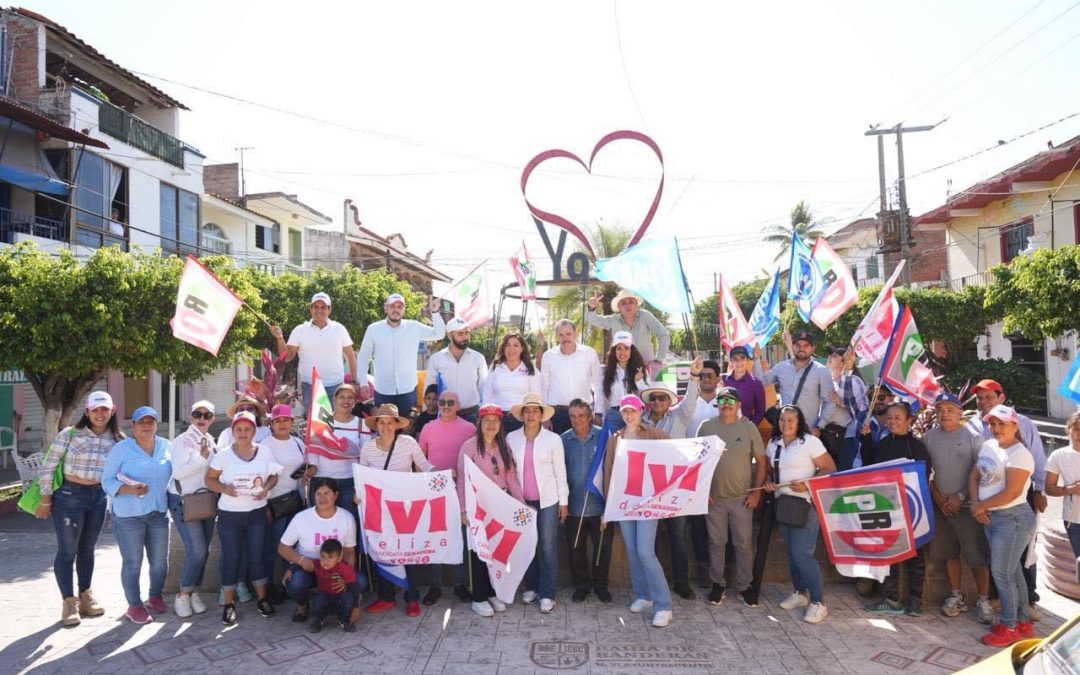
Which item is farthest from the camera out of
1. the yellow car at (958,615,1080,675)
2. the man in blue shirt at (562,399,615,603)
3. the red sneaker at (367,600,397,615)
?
the man in blue shirt at (562,399,615,603)

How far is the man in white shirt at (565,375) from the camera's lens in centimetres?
687

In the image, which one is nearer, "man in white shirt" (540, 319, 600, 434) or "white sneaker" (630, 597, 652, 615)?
"white sneaker" (630, 597, 652, 615)

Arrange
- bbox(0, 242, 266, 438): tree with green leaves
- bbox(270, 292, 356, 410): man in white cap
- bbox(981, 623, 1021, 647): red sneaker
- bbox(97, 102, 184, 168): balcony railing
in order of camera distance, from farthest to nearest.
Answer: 1. bbox(97, 102, 184, 168): balcony railing
2. bbox(0, 242, 266, 438): tree with green leaves
3. bbox(270, 292, 356, 410): man in white cap
4. bbox(981, 623, 1021, 647): red sneaker

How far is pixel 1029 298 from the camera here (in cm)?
1423

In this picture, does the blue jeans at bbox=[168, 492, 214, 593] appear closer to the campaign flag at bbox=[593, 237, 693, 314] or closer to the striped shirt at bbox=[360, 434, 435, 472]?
the striped shirt at bbox=[360, 434, 435, 472]

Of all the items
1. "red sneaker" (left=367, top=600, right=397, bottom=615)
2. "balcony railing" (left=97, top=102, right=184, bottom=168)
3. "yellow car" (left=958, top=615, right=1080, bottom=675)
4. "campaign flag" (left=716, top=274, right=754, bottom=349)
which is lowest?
"red sneaker" (left=367, top=600, right=397, bottom=615)

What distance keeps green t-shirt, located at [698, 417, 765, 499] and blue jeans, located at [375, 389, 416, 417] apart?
318cm

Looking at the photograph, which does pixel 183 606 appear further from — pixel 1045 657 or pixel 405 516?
pixel 1045 657

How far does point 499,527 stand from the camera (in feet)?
19.4

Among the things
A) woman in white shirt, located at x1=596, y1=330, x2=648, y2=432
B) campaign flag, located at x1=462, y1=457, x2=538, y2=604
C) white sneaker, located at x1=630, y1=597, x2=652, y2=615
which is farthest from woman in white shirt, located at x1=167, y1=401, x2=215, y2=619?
white sneaker, located at x1=630, y1=597, x2=652, y2=615

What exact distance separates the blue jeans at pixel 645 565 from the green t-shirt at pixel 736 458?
2.20 ft

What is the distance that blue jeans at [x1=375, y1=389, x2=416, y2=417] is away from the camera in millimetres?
7367

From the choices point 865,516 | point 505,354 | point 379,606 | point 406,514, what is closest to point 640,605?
point 865,516

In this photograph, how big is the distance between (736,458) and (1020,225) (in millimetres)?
21693
